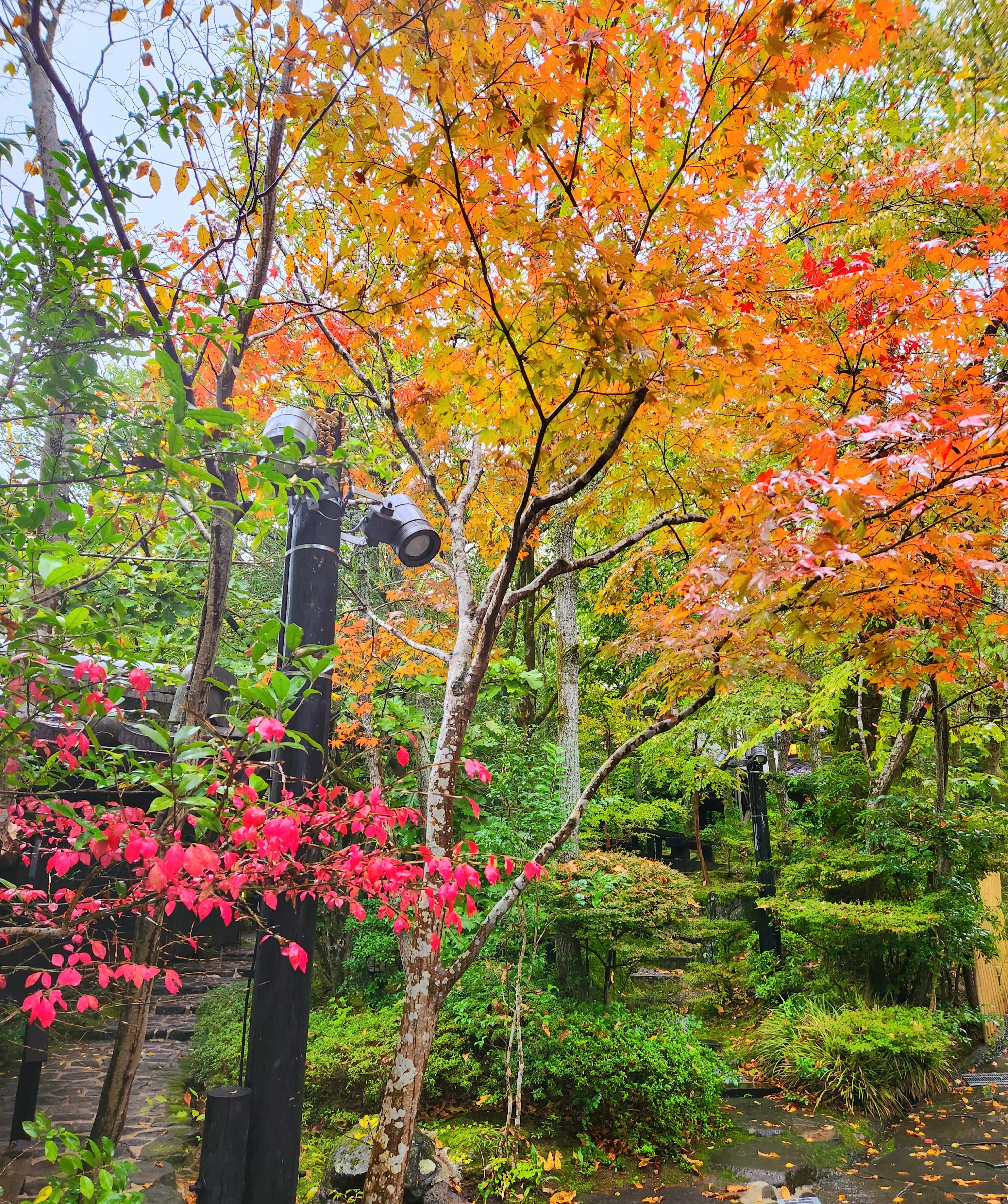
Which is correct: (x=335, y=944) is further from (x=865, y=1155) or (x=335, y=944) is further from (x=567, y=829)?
(x=567, y=829)

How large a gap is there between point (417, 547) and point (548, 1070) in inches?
176

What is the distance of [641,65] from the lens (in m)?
3.52

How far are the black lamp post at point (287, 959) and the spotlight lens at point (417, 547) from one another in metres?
0.54

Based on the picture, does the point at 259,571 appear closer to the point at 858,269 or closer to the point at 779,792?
the point at 858,269

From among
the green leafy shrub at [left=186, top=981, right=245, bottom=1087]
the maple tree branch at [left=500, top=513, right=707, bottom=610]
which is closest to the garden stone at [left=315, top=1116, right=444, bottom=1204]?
the green leafy shrub at [left=186, top=981, right=245, bottom=1087]

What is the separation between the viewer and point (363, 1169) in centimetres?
418

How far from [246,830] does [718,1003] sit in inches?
371

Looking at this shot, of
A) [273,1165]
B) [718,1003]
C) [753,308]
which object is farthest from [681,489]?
[718,1003]

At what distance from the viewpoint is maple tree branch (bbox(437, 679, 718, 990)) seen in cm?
339

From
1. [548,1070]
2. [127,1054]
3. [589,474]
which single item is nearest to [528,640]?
[548,1070]

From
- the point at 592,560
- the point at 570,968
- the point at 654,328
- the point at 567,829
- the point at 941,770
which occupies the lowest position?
the point at 570,968

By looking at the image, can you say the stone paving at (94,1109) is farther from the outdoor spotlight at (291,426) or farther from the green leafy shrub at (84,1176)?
the outdoor spotlight at (291,426)

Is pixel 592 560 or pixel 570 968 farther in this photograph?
pixel 570 968

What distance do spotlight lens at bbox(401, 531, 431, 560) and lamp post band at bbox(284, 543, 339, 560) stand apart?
60 cm
